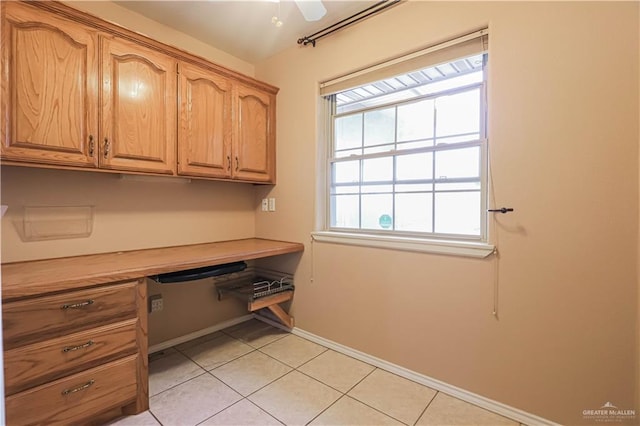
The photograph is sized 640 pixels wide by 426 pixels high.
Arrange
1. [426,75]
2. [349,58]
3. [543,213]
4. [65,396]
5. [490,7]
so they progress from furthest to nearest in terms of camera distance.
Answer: [349,58], [426,75], [490,7], [543,213], [65,396]

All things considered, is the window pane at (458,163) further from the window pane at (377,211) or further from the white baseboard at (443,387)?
the white baseboard at (443,387)

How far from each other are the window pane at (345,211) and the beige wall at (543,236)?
47 cm

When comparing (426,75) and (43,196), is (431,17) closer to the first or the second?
(426,75)

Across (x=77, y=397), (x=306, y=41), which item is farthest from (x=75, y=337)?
(x=306, y=41)

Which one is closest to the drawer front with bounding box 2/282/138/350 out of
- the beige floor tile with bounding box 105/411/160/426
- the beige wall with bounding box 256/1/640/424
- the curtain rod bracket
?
the beige floor tile with bounding box 105/411/160/426

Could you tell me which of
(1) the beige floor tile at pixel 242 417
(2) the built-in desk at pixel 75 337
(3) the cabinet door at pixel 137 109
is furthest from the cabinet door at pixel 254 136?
(1) the beige floor tile at pixel 242 417

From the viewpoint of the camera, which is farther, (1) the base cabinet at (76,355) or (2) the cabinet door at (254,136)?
(2) the cabinet door at (254,136)

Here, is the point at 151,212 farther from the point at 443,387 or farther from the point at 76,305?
the point at 443,387

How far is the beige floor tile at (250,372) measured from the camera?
1.88 meters

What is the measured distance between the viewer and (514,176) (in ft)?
5.17

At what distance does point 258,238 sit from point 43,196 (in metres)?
1.61

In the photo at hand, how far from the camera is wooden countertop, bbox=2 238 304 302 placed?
1323 mm

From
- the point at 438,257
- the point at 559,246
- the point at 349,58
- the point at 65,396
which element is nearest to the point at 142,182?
the point at 65,396

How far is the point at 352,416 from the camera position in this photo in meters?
1.61
